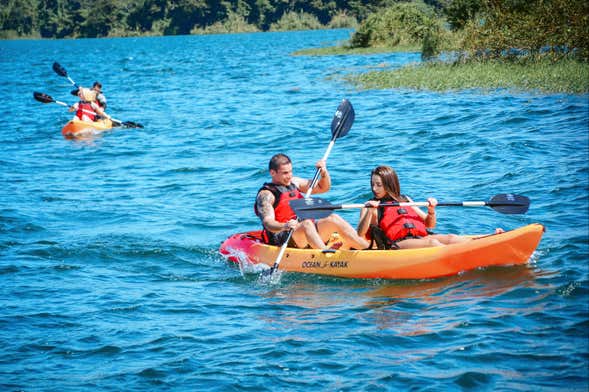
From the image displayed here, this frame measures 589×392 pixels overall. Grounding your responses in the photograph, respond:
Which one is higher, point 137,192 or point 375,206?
point 375,206

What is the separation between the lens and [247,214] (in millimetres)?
10633

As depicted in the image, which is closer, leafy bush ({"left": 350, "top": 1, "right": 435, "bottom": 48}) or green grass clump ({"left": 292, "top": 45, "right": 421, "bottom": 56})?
green grass clump ({"left": 292, "top": 45, "right": 421, "bottom": 56})

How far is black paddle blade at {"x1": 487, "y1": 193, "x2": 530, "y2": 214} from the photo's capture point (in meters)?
7.69

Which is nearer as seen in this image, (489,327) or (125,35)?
(489,327)

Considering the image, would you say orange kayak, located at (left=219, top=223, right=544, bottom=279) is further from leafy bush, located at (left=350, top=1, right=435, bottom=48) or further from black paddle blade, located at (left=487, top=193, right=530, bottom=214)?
leafy bush, located at (left=350, top=1, right=435, bottom=48)

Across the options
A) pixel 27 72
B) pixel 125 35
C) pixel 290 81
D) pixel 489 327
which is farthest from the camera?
pixel 125 35

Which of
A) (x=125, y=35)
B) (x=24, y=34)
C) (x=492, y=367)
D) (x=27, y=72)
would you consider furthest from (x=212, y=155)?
(x=24, y=34)

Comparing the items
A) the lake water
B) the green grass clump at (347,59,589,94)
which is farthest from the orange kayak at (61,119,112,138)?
the green grass clump at (347,59,589,94)

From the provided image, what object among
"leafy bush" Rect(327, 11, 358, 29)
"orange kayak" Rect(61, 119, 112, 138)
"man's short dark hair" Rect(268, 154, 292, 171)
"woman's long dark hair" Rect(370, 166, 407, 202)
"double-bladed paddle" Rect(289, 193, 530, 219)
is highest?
"leafy bush" Rect(327, 11, 358, 29)

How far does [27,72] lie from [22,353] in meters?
35.5

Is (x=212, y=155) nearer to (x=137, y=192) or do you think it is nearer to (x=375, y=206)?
(x=137, y=192)

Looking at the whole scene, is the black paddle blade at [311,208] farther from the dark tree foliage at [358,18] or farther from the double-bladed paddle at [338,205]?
the dark tree foliage at [358,18]

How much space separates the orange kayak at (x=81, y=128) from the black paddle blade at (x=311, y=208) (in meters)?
11.1

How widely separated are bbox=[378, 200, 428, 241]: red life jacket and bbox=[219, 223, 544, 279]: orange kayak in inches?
12.0
